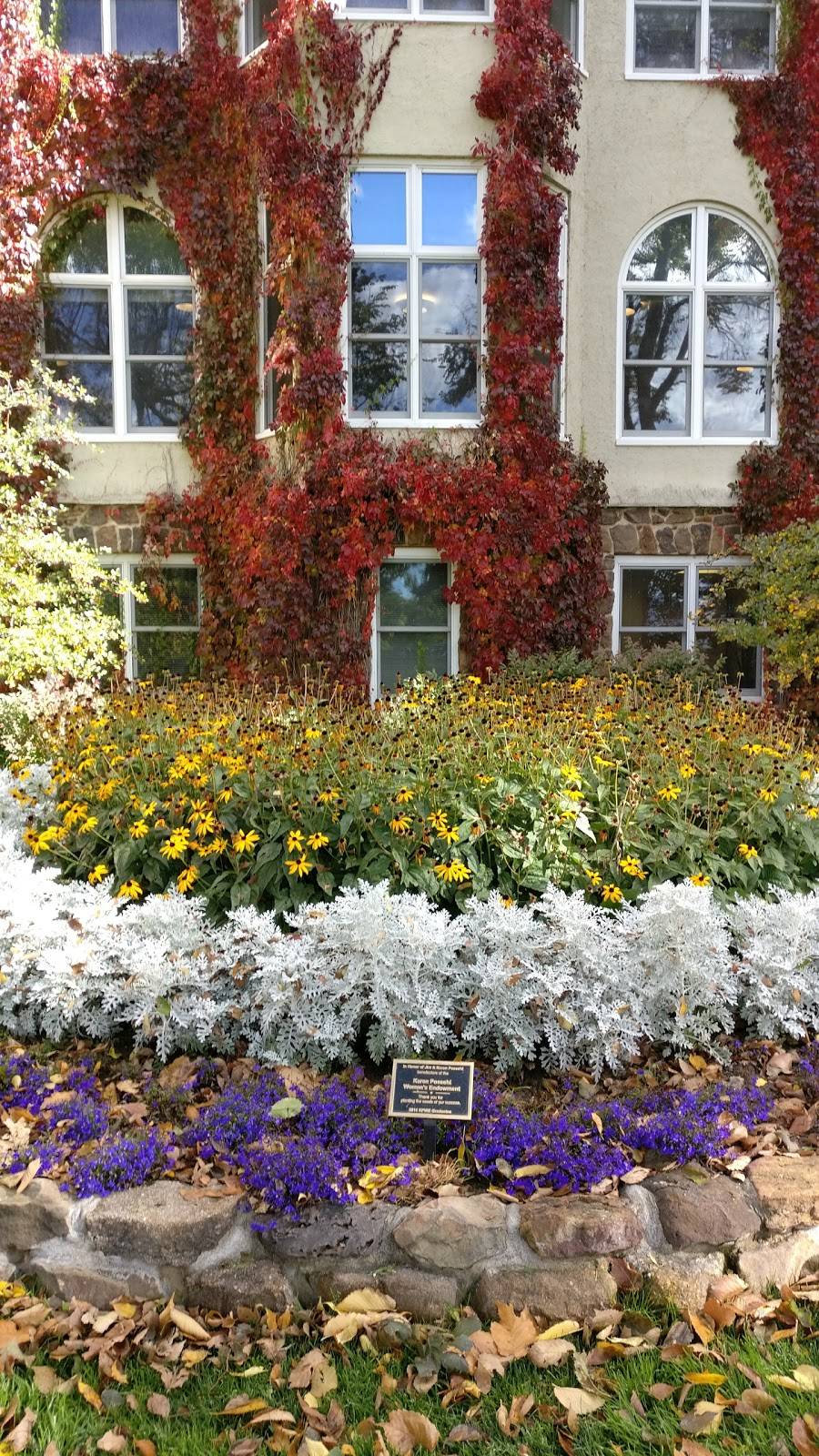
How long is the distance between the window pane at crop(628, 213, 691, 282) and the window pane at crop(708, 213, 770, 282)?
9.3 inches

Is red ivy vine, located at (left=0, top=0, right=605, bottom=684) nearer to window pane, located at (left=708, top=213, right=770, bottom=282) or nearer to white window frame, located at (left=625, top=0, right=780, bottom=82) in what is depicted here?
white window frame, located at (left=625, top=0, right=780, bottom=82)

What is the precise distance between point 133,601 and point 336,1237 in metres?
8.11

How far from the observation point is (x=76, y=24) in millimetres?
9453

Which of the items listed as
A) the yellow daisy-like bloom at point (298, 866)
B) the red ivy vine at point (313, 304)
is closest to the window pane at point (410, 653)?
the red ivy vine at point (313, 304)

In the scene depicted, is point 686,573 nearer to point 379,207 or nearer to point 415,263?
point 415,263

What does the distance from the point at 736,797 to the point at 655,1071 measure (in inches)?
59.6

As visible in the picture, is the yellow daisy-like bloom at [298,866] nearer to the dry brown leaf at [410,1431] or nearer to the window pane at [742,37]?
the dry brown leaf at [410,1431]

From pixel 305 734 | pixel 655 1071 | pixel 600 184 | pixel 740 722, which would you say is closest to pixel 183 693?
pixel 305 734

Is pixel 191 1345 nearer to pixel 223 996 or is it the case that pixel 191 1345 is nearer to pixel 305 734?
pixel 223 996

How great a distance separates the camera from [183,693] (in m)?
6.69

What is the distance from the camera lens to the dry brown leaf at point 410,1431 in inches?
82.7

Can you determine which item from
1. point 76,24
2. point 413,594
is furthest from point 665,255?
point 76,24

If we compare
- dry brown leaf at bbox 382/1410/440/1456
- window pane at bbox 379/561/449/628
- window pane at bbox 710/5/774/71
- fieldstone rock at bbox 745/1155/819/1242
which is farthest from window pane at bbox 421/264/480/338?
dry brown leaf at bbox 382/1410/440/1456

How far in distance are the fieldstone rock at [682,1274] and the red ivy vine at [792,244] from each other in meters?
8.17
